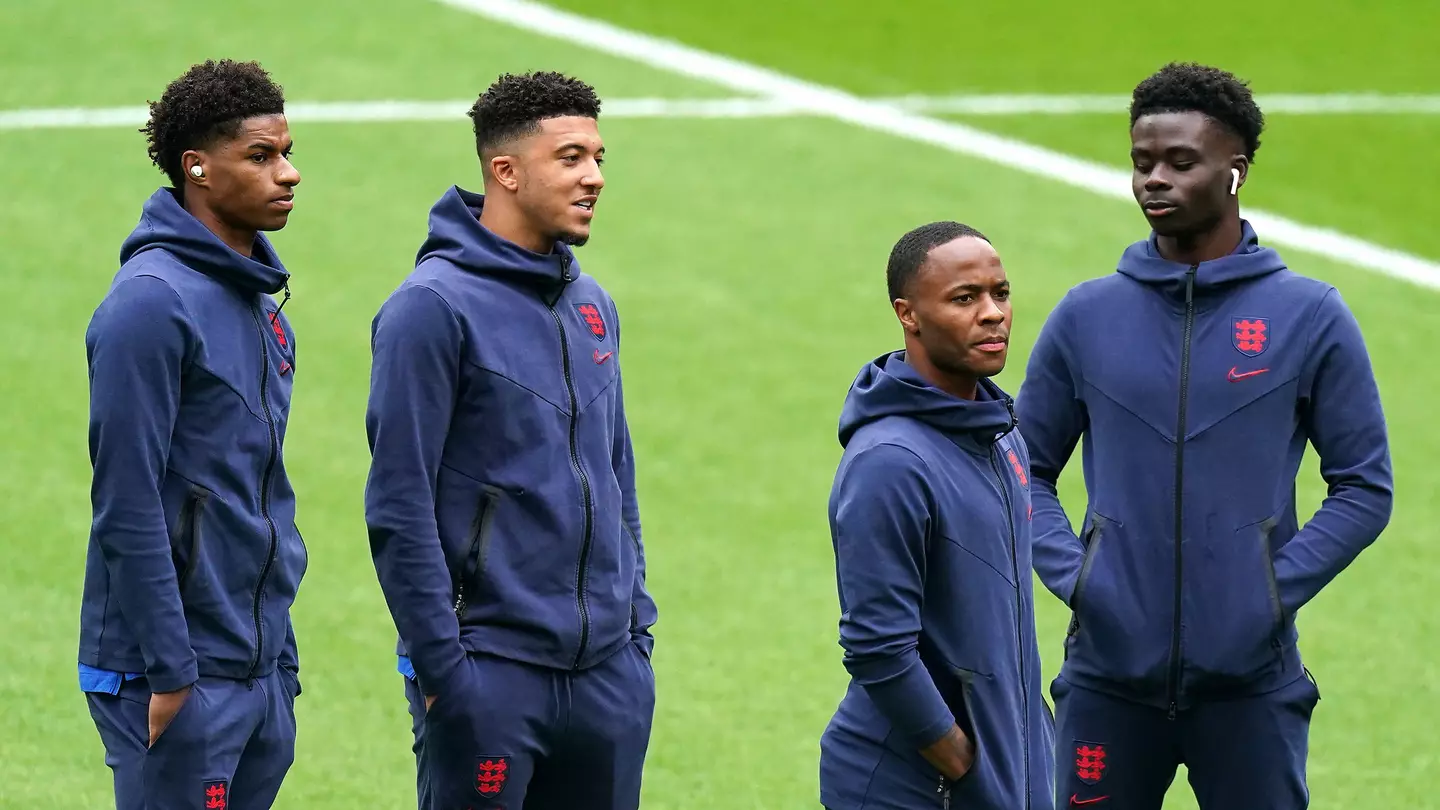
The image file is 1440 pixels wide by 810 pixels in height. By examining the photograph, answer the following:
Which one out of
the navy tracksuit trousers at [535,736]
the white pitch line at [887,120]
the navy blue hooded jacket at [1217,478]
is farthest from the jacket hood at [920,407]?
the white pitch line at [887,120]

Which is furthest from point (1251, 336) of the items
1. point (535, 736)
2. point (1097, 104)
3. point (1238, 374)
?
point (1097, 104)

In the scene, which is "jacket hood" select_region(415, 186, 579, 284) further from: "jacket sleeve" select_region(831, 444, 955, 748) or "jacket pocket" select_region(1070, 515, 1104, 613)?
"jacket pocket" select_region(1070, 515, 1104, 613)

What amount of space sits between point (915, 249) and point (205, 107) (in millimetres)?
1629

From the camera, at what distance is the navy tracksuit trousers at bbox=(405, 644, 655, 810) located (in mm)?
4633

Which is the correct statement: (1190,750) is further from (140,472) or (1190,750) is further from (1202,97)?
(140,472)

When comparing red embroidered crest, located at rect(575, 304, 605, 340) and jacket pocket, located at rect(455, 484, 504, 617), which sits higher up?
red embroidered crest, located at rect(575, 304, 605, 340)

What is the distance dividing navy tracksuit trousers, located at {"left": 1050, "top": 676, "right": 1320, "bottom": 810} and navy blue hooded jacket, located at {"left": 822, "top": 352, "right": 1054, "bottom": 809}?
1.59ft

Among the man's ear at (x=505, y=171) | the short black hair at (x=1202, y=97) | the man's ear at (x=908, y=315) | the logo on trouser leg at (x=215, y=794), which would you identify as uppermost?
the short black hair at (x=1202, y=97)

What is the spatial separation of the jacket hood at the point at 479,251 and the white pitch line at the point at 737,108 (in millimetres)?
9088

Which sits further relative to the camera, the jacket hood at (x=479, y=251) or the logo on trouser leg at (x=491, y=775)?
the jacket hood at (x=479, y=251)

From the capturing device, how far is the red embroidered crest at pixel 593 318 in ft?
16.3

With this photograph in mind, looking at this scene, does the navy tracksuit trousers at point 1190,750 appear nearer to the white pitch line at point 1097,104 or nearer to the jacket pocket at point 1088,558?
the jacket pocket at point 1088,558

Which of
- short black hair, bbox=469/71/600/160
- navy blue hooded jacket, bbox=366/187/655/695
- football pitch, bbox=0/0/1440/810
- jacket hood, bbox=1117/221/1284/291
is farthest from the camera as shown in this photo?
football pitch, bbox=0/0/1440/810

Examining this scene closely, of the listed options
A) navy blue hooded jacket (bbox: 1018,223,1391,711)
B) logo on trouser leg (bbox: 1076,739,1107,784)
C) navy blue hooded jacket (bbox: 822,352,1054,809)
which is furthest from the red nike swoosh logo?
logo on trouser leg (bbox: 1076,739,1107,784)
